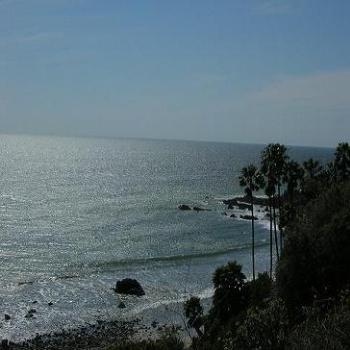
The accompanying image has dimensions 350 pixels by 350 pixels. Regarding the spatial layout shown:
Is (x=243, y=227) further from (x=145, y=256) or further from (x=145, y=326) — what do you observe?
(x=145, y=326)

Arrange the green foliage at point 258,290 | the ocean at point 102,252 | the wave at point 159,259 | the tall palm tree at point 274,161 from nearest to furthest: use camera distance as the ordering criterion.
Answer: the green foliage at point 258,290 < the tall palm tree at point 274,161 < the ocean at point 102,252 < the wave at point 159,259

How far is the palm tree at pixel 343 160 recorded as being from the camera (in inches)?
2296

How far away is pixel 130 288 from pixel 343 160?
96.6ft

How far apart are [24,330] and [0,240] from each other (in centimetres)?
4071

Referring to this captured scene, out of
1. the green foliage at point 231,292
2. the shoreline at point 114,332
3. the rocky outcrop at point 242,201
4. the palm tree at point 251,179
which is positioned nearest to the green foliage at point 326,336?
the green foliage at point 231,292

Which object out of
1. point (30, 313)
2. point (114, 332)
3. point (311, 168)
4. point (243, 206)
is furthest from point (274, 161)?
point (243, 206)

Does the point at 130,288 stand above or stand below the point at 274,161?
below

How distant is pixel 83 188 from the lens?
173 meters

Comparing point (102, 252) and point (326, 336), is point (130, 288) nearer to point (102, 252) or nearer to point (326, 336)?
point (102, 252)

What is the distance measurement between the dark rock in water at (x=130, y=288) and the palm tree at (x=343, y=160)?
2760 cm

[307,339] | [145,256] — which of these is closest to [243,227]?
[145,256]

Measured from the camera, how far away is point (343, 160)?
5859 cm

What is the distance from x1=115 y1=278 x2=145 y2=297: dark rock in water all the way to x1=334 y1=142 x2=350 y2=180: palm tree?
2760cm

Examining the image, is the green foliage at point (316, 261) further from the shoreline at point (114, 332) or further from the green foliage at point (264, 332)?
the shoreline at point (114, 332)
